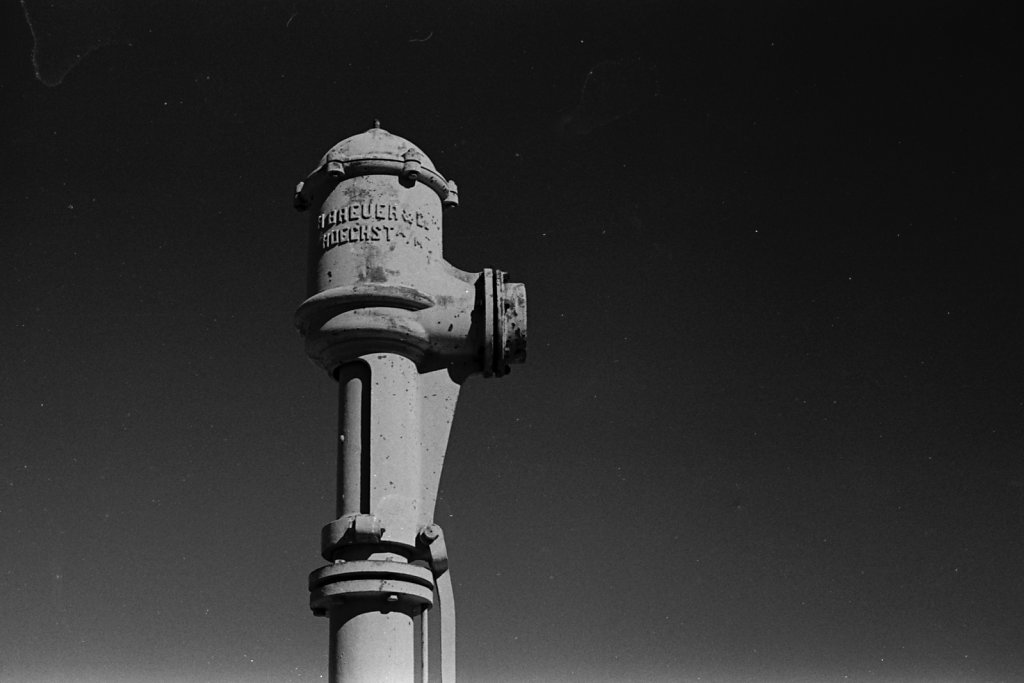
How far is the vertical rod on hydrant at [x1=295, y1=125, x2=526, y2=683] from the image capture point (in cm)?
1129

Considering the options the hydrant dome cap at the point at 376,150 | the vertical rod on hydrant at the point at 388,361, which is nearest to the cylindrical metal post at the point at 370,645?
the vertical rod on hydrant at the point at 388,361

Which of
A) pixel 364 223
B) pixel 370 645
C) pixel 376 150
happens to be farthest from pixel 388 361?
pixel 370 645

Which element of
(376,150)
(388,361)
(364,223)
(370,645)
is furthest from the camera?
(376,150)

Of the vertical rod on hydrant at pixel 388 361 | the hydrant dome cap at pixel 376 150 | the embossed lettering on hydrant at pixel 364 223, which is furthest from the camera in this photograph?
the hydrant dome cap at pixel 376 150

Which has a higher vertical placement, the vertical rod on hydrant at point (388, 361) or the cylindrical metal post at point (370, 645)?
the vertical rod on hydrant at point (388, 361)

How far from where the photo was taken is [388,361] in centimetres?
1206

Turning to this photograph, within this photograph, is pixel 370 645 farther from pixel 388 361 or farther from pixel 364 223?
pixel 364 223

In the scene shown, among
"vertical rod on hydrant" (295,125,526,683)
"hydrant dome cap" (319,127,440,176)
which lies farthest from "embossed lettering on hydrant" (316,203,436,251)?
"hydrant dome cap" (319,127,440,176)

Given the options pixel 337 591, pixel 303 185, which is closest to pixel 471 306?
pixel 303 185

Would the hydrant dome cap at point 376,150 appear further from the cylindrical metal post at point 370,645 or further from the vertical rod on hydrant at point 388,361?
the cylindrical metal post at point 370,645

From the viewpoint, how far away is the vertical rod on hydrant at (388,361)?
11.3 metres

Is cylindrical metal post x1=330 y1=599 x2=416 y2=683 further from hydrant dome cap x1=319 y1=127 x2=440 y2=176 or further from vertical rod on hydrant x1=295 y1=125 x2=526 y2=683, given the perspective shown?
hydrant dome cap x1=319 y1=127 x2=440 y2=176

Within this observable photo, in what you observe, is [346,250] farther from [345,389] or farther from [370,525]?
[370,525]

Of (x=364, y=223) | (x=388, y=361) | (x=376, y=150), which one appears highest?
(x=376, y=150)
